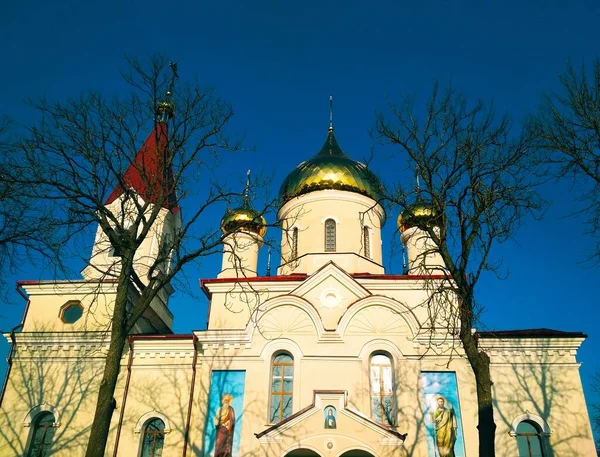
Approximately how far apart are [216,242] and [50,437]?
29.4 feet

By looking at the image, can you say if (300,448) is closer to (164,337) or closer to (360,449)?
(360,449)

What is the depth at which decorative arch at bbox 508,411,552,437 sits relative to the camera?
13.5 meters

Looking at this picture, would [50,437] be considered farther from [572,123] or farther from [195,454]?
[572,123]

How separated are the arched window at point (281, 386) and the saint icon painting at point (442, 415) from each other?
3528 mm

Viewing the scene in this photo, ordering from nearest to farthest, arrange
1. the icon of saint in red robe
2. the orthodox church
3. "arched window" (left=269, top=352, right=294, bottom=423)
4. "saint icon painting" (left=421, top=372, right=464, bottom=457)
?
"saint icon painting" (left=421, top=372, right=464, bottom=457) → the orthodox church → the icon of saint in red robe → "arched window" (left=269, top=352, right=294, bottom=423)

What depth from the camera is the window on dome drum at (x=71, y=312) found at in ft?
53.8

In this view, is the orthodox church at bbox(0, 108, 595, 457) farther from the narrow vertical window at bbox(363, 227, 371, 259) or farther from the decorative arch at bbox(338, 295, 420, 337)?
the narrow vertical window at bbox(363, 227, 371, 259)

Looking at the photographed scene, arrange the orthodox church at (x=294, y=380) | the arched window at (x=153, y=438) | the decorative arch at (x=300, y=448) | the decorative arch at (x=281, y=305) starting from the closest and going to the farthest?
the decorative arch at (x=300, y=448) < the orthodox church at (x=294, y=380) < the arched window at (x=153, y=438) < the decorative arch at (x=281, y=305)

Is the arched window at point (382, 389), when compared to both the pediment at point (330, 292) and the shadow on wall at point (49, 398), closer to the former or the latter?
the pediment at point (330, 292)

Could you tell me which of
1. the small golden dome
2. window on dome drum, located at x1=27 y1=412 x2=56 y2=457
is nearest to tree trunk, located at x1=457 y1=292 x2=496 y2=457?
the small golden dome

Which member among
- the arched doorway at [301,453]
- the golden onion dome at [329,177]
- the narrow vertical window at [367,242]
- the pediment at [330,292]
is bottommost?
the arched doorway at [301,453]

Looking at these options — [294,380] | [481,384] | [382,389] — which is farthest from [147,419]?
[481,384]

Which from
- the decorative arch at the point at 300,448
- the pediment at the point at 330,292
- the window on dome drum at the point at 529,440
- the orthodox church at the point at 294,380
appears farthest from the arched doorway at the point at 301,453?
the window on dome drum at the point at 529,440

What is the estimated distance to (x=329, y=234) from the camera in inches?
744
